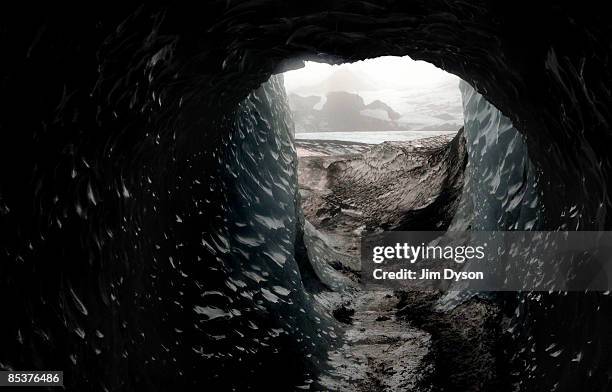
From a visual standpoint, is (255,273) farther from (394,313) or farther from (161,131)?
(394,313)

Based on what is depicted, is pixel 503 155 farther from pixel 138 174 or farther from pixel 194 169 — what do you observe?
pixel 138 174

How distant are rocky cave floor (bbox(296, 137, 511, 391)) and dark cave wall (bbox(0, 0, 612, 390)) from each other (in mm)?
579

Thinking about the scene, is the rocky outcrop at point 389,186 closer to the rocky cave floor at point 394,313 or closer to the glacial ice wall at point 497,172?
the rocky cave floor at point 394,313

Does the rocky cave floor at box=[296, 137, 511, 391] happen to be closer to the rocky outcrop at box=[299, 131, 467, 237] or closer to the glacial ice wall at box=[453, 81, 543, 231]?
the rocky outcrop at box=[299, 131, 467, 237]

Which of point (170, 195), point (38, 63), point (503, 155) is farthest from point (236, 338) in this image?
point (503, 155)

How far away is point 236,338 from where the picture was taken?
3070 mm

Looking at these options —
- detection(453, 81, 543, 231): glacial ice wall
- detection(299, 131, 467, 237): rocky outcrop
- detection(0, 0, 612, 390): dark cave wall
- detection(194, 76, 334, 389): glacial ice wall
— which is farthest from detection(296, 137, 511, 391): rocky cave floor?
detection(453, 81, 543, 231): glacial ice wall

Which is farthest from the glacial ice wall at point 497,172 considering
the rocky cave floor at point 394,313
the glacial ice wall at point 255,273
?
the glacial ice wall at point 255,273

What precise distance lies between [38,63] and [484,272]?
13.5 ft

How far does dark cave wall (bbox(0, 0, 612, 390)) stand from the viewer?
1.39 metres

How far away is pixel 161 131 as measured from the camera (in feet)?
7.82

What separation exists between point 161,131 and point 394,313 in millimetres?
3561

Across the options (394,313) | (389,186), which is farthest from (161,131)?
(389,186)

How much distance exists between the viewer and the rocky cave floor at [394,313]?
3404mm
